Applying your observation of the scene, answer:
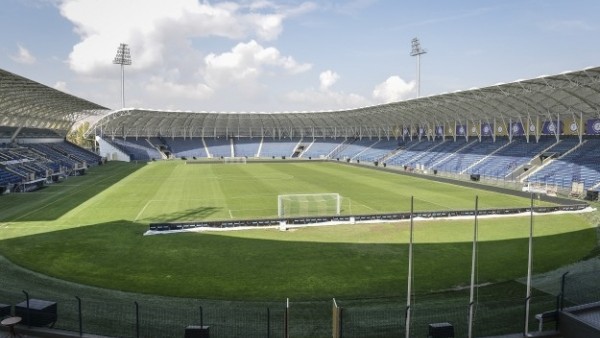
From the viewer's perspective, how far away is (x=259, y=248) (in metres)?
24.1

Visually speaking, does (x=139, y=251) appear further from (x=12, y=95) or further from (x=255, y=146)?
(x=255, y=146)

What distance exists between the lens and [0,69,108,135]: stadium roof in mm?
47941

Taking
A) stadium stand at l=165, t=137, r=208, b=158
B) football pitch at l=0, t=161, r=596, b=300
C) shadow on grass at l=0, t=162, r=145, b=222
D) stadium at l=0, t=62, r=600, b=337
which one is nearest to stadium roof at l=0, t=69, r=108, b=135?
stadium at l=0, t=62, r=600, b=337

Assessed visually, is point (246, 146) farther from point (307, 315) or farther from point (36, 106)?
point (307, 315)

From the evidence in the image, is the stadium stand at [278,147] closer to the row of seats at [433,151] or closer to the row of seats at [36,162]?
the row of seats at [433,151]

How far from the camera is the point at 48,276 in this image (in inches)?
762

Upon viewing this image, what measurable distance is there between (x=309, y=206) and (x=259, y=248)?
13.2 meters

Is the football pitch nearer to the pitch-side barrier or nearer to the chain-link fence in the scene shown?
the pitch-side barrier

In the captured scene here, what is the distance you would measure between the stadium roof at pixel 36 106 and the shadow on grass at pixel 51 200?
1104cm

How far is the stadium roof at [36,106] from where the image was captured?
47.9 m

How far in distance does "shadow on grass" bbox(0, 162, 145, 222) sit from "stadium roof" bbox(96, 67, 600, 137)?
40002mm

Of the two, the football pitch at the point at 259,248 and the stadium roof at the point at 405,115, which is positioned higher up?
the stadium roof at the point at 405,115

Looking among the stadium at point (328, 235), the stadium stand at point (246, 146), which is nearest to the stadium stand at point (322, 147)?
the stadium stand at point (246, 146)

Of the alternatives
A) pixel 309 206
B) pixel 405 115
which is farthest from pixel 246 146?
pixel 309 206
